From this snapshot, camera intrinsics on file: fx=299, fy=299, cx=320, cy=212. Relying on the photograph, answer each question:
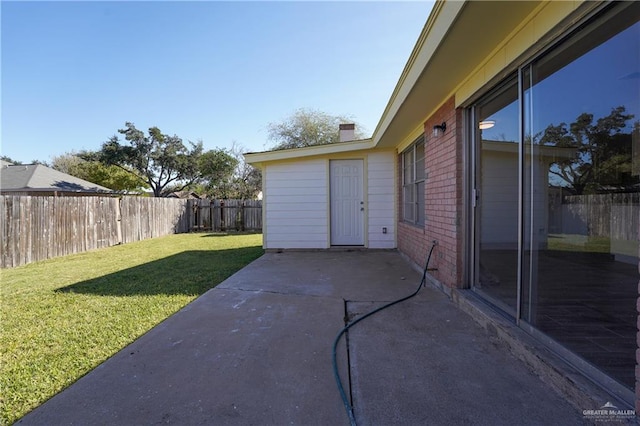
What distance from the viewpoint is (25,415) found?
1.66 m

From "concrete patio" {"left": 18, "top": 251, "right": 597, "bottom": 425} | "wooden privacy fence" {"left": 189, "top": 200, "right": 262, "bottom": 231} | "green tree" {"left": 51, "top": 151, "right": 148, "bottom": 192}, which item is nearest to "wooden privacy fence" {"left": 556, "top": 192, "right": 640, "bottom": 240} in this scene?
"concrete patio" {"left": 18, "top": 251, "right": 597, "bottom": 425}

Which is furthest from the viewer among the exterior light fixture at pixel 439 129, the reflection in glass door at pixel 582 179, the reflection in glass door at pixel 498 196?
the exterior light fixture at pixel 439 129

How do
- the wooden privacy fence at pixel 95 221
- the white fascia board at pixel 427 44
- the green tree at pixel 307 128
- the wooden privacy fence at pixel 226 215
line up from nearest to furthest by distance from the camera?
the white fascia board at pixel 427 44 < the wooden privacy fence at pixel 95 221 < the wooden privacy fence at pixel 226 215 < the green tree at pixel 307 128

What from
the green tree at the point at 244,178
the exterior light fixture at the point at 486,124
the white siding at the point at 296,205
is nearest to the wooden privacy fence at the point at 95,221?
the white siding at the point at 296,205

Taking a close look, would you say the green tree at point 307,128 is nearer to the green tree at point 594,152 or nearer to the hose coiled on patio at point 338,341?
the hose coiled on patio at point 338,341

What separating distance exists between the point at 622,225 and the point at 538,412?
2.25m

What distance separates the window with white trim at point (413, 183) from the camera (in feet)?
17.8

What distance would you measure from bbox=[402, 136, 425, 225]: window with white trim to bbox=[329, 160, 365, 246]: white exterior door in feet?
3.71

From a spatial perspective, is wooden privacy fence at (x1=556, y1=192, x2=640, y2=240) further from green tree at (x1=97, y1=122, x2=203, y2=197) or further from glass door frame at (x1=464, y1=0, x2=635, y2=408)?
green tree at (x1=97, y1=122, x2=203, y2=197)

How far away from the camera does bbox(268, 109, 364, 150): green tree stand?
69.4 feet

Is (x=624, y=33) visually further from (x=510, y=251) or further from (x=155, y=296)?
(x=155, y=296)

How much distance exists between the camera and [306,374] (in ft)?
6.64

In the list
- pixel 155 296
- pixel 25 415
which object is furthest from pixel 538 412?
pixel 155 296

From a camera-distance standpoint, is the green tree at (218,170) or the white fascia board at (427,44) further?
the green tree at (218,170)
